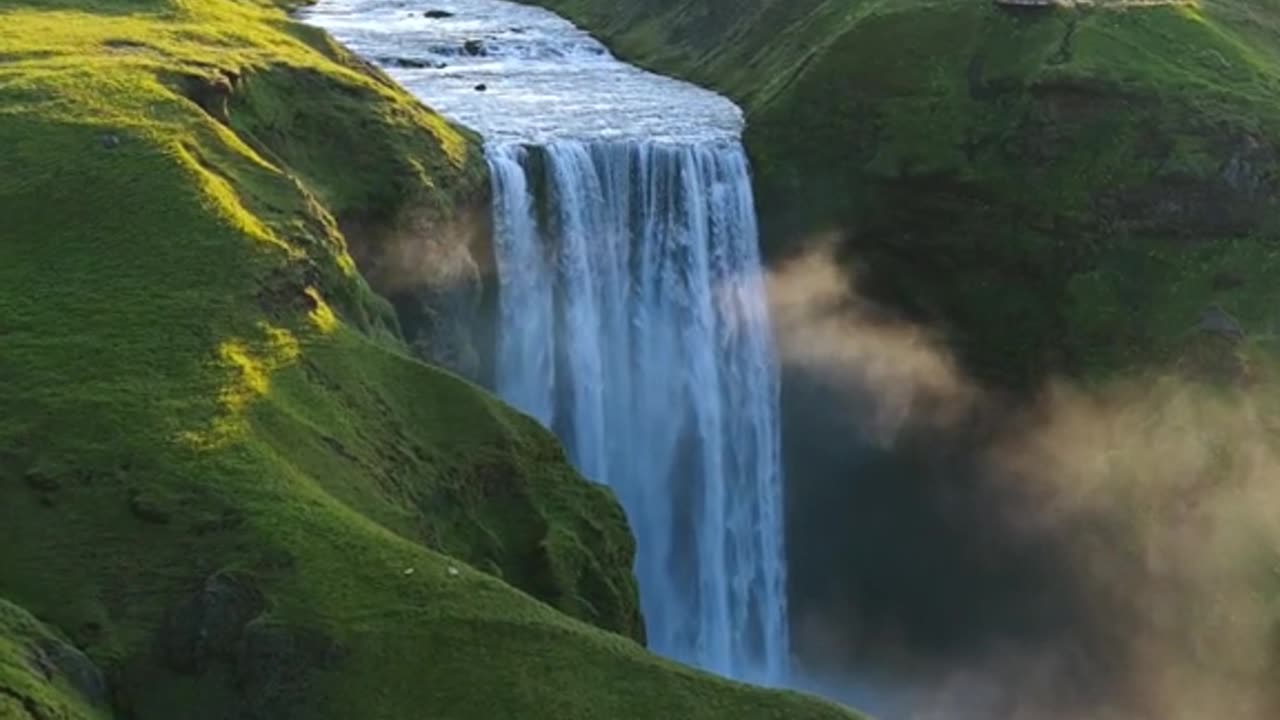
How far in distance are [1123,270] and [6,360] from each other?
84.2 feet

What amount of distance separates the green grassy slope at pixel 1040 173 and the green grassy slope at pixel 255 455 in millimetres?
11620

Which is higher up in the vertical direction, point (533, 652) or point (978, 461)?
point (533, 652)

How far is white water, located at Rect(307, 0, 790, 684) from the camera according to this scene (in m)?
34.6

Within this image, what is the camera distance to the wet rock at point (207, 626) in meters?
18.2

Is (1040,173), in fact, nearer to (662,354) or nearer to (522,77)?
(662,354)

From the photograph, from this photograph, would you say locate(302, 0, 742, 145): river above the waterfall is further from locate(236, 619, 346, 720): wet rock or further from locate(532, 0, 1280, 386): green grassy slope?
locate(236, 619, 346, 720): wet rock

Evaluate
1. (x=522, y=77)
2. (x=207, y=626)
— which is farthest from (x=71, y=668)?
(x=522, y=77)

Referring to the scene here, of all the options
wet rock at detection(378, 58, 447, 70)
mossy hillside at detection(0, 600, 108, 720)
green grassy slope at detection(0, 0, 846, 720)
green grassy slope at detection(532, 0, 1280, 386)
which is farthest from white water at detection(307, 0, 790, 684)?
mossy hillside at detection(0, 600, 108, 720)

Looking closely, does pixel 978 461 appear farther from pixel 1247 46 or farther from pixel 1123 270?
pixel 1247 46

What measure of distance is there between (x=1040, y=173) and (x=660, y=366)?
10.6m

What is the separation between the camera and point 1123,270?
36.9 m

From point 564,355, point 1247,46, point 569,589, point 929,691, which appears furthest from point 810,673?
point 1247,46

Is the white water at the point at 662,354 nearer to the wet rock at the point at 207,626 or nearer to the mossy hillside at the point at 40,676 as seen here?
the wet rock at the point at 207,626

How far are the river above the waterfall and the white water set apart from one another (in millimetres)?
1381
